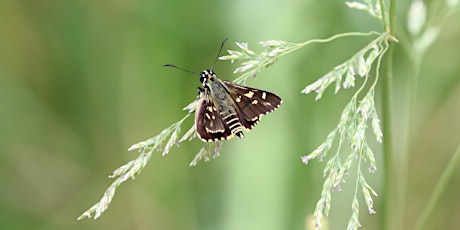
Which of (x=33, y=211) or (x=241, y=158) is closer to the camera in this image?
(x=241, y=158)

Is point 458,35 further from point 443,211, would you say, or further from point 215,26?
point 215,26

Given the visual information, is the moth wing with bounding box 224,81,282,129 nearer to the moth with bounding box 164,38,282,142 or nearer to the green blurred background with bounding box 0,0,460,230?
the moth with bounding box 164,38,282,142

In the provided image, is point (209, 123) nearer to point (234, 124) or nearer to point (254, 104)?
point (234, 124)

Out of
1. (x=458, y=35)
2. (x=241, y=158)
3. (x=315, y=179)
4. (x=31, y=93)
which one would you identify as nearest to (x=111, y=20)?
(x=31, y=93)

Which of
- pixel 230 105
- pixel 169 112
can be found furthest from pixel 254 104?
pixel 169 112

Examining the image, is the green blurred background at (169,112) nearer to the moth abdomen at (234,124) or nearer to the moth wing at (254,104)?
the moth wing at (254,104)

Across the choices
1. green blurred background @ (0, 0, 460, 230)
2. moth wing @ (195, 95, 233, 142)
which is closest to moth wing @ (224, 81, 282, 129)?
moth wing @ (195, 95, 233, 142)
